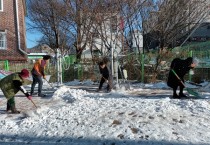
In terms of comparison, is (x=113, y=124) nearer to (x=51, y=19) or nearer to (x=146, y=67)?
(x=146, y=67)

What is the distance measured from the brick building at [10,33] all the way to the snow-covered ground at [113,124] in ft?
52.1

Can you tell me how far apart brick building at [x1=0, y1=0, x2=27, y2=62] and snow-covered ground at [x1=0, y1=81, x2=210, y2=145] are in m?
15.9

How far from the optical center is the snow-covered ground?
5.92 metres

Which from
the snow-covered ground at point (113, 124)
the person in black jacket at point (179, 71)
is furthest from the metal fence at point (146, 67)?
the snow-covered ground at point (113, 124)

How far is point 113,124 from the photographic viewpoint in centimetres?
662

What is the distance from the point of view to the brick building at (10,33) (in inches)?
913

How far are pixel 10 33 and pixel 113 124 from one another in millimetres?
18614

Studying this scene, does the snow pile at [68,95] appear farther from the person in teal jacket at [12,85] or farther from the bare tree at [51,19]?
the bare tree at [51,19]

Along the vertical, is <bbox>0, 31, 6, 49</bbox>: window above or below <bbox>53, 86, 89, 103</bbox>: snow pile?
above

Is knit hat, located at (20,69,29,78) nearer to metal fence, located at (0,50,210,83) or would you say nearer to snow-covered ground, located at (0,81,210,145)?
snow-covered ground, located at (0,81,210,145)

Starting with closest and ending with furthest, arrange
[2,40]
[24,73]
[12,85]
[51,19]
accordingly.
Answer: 1. [24,73]
2. [12,85]
3. [2,40]
4. [51,19]

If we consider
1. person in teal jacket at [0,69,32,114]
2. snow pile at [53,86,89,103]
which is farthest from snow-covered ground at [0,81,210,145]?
snow pile at [53,86,89,103]

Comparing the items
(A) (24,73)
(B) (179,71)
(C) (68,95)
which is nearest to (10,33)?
(C) (68,95)

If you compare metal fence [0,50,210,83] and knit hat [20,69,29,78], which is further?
metal fence [0,50,210,83]
